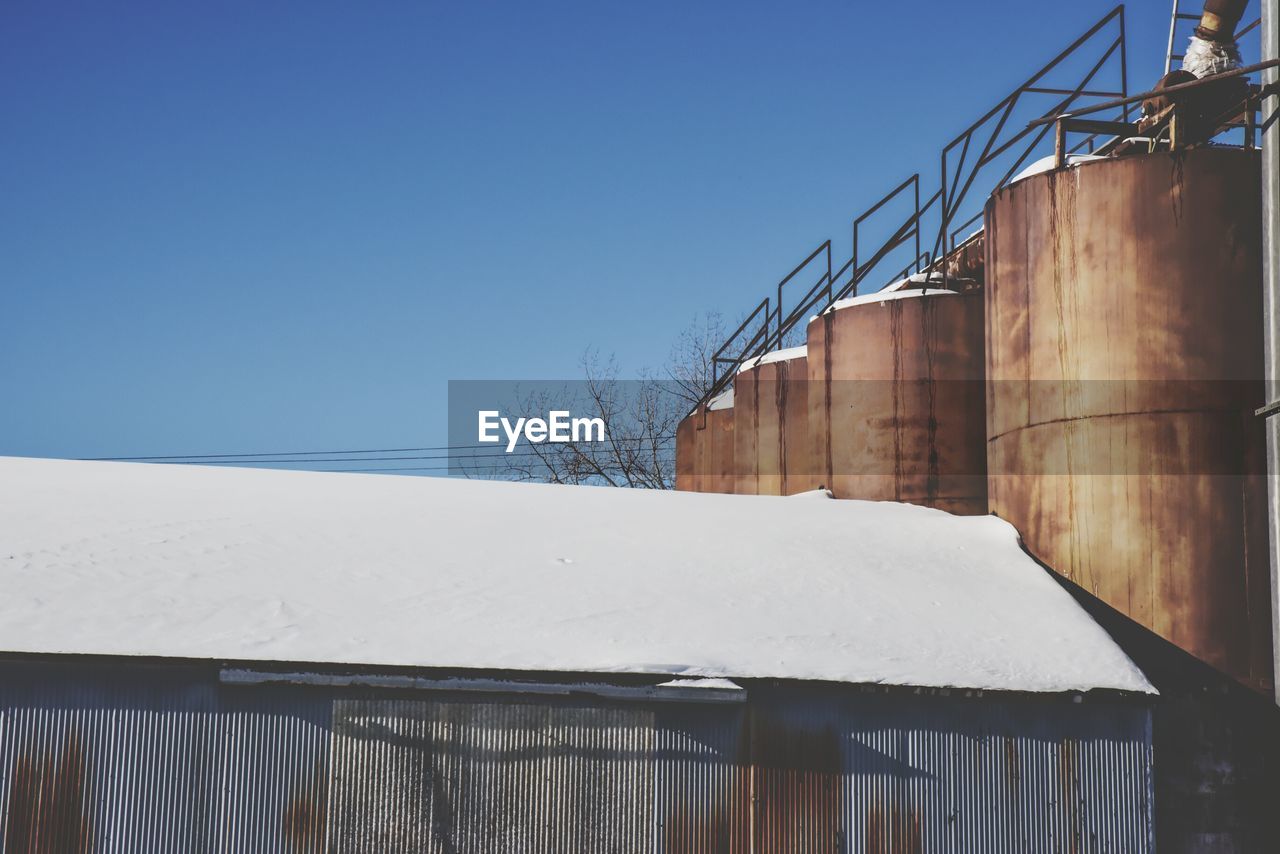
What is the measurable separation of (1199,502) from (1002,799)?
4067mm

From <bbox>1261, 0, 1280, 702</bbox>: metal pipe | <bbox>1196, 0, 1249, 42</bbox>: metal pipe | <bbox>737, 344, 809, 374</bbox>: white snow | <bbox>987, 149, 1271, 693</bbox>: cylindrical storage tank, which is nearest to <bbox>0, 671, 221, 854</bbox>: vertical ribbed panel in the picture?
<bbox>987, 149, 1271, 693</bbox>: cylindrical storage tank

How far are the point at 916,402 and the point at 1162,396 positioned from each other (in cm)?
452

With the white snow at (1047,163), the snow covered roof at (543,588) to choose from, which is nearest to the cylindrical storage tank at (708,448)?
the snow covered roof at (543,588)

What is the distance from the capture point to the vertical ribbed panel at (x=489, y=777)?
1080cm

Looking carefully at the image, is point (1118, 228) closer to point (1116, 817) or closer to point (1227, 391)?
point (1227, 391)

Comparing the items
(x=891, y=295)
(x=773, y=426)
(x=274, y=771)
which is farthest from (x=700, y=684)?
(x=773, y=426)

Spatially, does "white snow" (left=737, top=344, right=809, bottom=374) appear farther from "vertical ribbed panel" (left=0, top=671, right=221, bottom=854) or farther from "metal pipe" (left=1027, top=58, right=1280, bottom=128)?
"vertical ribbed panel" (left=0, top=671, right=221, bottom=854)

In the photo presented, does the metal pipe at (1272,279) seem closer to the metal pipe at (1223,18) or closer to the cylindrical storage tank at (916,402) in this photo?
the metal pipe at (1223,18)

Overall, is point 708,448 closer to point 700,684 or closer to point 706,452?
point 706,452

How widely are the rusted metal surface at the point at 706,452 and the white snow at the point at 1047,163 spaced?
32.0 feet

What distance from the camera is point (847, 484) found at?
1847cm

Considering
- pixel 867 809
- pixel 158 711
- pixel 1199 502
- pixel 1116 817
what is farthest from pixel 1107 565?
pixel 158 711

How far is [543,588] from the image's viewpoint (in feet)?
41.5

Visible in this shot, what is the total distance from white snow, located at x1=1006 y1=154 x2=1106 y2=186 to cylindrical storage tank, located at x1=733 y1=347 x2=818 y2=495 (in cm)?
593
